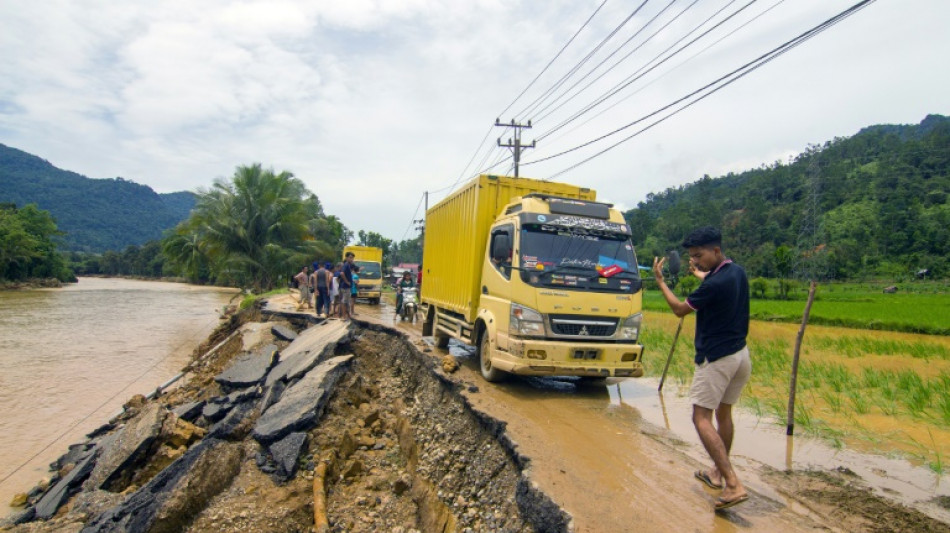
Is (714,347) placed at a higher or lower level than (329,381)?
higher

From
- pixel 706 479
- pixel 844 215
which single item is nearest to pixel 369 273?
pixel 706 479

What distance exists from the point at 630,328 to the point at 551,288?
45.9 inches

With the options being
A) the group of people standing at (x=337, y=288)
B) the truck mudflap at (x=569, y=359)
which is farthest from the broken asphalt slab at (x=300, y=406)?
the group of people standing at (x=337, y=288)

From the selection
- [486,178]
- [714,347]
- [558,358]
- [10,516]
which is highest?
[486,178]

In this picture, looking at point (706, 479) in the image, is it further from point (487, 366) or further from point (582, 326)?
point (487, 366)

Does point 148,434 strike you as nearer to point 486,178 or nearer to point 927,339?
point 486,178

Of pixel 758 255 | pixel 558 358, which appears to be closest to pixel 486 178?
pixel 558 358

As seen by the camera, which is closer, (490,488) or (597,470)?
(597,470)

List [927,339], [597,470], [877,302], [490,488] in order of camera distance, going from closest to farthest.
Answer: [597,470] < [490,488] < [927,339] < [877,302]

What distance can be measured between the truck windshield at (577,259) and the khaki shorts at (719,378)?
287cm

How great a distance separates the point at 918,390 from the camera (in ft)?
23.7

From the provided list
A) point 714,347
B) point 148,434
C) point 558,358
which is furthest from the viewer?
point 148,434

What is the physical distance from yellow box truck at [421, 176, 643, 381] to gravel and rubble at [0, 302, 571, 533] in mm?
983

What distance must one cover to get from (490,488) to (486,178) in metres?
4.61
